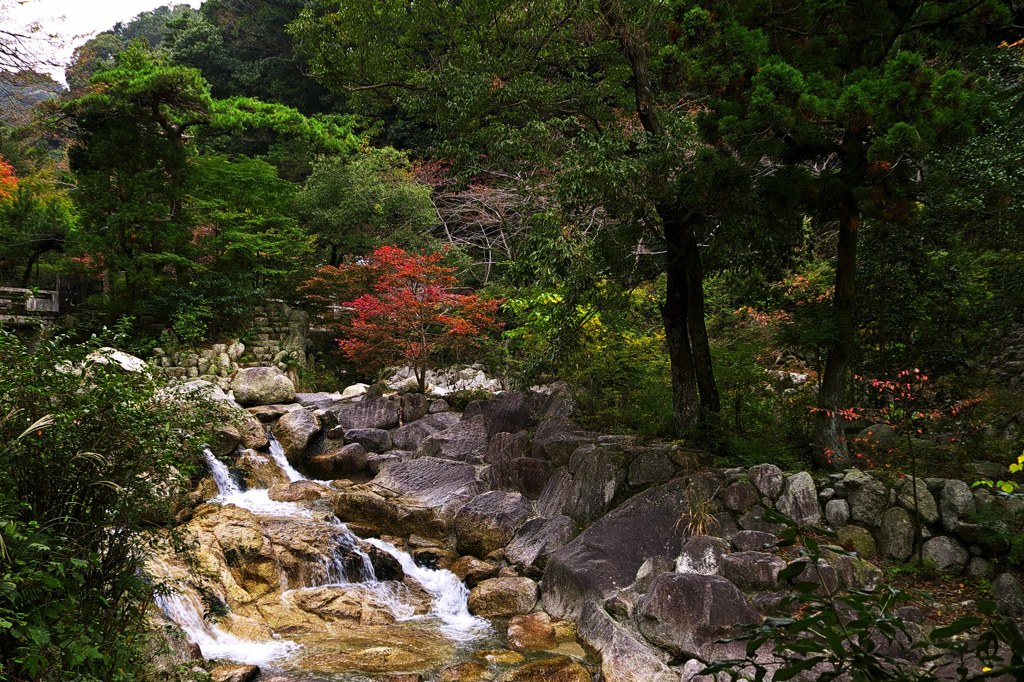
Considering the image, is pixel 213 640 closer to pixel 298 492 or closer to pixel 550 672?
pixel 550 672

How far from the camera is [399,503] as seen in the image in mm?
9750

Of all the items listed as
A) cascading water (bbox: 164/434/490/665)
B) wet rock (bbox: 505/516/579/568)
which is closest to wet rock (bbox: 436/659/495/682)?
cascading water (bbox: 164/434/490/665)

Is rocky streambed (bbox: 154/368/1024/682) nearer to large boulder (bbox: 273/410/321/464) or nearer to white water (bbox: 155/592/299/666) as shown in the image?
white water (bbox: 155/592/299/666)

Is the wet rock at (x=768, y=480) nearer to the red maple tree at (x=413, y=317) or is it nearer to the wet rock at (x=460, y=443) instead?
the wet rock at (x=460, y=443)

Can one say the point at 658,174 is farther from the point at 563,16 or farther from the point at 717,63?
the point at 563,16

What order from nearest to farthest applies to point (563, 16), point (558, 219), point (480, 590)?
1. point (480, 590)
2. point (558, 219)
3. point (563, 16)

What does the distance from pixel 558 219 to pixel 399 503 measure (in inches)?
182

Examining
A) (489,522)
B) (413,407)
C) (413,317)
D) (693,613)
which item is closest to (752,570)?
(693,613)

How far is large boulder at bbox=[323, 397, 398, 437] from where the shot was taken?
12.4m

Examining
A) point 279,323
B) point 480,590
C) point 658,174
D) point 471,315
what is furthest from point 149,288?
point 658,174

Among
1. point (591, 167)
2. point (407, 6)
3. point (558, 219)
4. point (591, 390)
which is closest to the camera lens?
point (591, 167)

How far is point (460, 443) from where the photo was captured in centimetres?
1108

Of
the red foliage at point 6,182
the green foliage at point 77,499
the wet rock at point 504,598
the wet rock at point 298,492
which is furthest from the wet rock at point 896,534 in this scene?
the red foliage at point 6,182

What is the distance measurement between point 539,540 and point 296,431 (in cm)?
528
